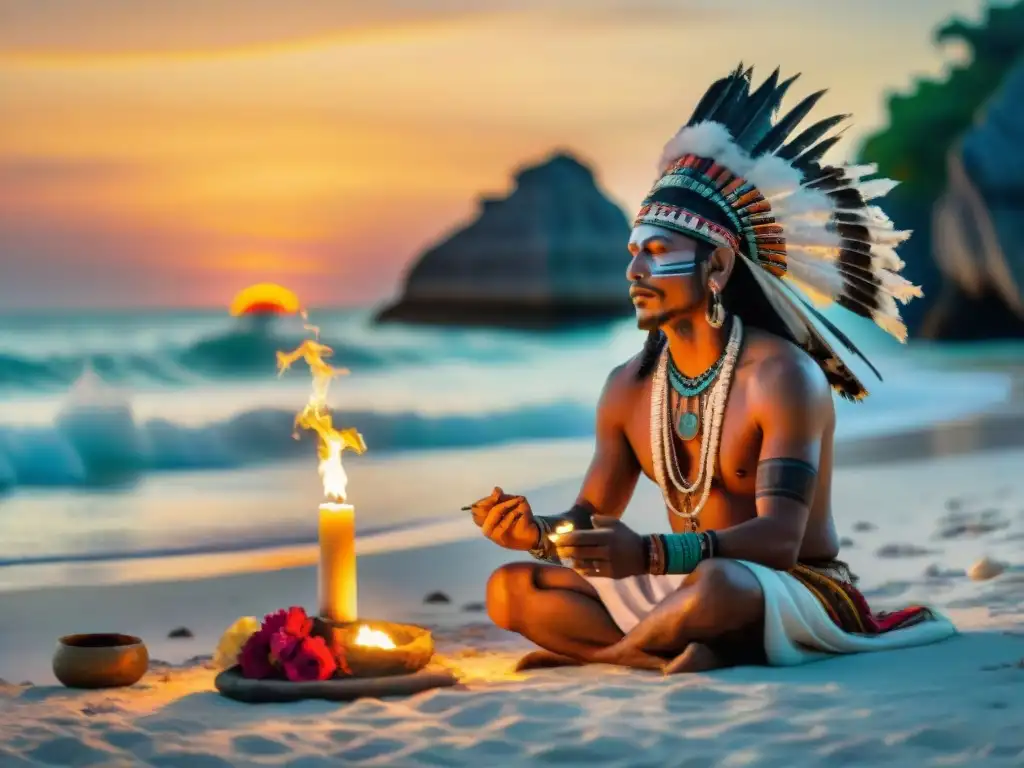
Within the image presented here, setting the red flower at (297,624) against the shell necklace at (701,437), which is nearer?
the red flower at (297,624)

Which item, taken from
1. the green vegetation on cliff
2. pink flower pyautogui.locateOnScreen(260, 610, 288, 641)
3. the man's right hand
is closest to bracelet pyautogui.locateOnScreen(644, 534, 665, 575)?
the man's right hand

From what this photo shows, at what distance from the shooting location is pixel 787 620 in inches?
188

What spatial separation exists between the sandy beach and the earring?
1.04 m

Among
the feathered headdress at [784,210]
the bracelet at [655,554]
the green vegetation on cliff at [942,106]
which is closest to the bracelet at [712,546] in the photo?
the bracelet at [655,554]

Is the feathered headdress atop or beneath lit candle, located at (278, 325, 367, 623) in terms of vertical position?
atop

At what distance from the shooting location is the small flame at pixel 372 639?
4766mm

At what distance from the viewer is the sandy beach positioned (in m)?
3.97

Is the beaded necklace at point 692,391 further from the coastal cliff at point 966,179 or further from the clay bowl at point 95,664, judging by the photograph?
the coastal cliff at point 966,179

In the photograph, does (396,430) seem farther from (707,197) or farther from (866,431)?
(707,197)

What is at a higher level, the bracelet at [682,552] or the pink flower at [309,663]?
the bracelet at [682,552]

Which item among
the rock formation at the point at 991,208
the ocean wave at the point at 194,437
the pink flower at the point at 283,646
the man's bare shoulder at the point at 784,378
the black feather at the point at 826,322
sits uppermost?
the rock formation at the point at 991,208

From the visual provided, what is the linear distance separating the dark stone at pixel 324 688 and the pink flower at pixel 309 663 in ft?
0.09

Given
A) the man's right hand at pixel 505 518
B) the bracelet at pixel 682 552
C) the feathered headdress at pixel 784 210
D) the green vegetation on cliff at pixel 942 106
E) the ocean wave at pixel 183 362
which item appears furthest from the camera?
the green vegetation on cliff at pixel 942 106

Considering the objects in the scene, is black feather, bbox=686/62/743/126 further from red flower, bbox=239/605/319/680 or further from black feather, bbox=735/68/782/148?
red flower, bbox=239/605/319/680
